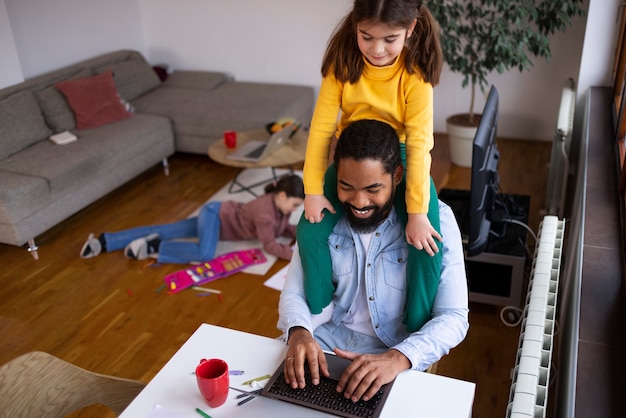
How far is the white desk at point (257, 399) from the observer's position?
144cm

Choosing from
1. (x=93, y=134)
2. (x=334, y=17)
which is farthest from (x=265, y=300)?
(x=334, y=17)

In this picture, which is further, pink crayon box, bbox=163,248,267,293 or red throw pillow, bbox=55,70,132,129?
red throw pillow, bbox=55,70,132,129

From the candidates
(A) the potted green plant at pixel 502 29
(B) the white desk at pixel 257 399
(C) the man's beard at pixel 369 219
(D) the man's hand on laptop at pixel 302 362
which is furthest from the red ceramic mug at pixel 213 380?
(A) the potted green plant at pixel 502 29

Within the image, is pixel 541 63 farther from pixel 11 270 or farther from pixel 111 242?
pixel 11 270

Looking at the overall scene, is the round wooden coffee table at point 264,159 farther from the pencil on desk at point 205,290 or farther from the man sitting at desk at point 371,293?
the man sitting at desk at point 371,293

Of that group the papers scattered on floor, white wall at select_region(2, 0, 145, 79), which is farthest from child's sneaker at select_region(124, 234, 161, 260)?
white wall at select_region(2, 0, 145, 79)

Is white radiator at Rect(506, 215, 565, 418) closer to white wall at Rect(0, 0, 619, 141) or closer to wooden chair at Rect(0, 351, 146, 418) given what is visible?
wooden chair at Rect(0, 351, 146, 418)

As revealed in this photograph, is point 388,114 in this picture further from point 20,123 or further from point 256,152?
point 20,123

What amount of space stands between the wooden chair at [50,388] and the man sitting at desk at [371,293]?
0.51 meters

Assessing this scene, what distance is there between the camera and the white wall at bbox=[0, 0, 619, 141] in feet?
15.5

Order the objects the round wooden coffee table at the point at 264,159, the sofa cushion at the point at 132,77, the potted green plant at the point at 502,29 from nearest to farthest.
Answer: the round wooden coffee table at the point at 264,159
the potted green plant at the point at 502,29
the sofa cushion at the point at 132,77

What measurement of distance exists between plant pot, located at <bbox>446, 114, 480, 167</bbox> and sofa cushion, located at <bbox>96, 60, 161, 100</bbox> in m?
2.53

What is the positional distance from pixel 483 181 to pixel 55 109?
10.2ft

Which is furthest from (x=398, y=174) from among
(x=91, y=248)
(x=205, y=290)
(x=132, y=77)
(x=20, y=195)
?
(x=132, y=77)
